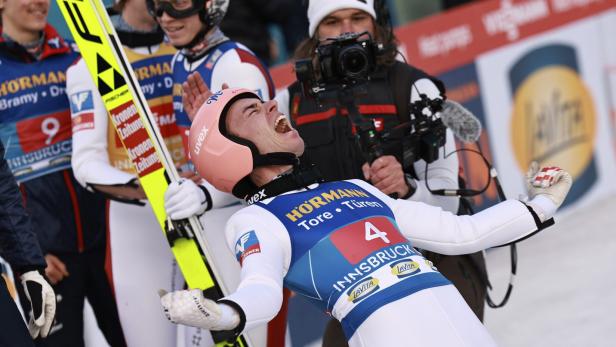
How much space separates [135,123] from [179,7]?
54 centimetres

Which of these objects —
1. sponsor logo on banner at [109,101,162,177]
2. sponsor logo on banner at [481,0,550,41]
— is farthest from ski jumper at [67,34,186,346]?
sponsor logo on banner at [481,0,550,41]

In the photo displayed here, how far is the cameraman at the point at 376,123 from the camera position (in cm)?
430

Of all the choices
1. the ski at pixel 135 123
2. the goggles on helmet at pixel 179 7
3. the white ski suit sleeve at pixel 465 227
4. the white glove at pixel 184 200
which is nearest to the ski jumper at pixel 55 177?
the ski at pixel 135 123

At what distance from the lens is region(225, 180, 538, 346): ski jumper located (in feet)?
11.0

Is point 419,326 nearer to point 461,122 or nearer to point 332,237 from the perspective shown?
point 332,237

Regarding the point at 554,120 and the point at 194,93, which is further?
the point at 554,120

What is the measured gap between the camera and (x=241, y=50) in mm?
4637

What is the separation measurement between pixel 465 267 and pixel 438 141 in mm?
536

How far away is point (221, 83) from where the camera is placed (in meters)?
4.53

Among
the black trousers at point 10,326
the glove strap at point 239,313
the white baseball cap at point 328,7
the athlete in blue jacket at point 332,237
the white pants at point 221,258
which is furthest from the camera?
the white pants at point 221,258

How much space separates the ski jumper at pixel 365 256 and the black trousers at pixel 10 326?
792 millimetres

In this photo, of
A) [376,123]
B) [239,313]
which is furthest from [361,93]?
[239,313]

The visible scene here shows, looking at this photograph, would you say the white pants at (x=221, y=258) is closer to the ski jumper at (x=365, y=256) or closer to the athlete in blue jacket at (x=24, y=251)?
the athlete in blue jacket at (x=24, y=251)

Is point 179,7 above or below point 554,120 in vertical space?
above
